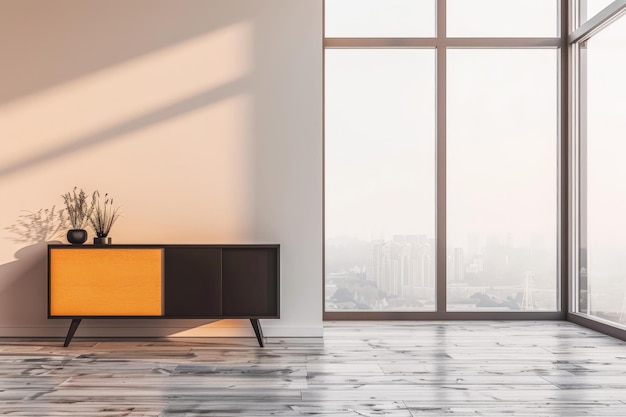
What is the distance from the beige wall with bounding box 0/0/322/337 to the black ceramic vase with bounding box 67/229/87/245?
0.27 metres

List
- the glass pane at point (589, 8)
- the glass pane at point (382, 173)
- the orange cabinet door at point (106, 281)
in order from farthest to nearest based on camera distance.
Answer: the glass pane at point (382, 173), the glass pane at point (589, 8), the orange cabinet door at point (106, 281)

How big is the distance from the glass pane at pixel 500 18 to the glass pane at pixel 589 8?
24 cm

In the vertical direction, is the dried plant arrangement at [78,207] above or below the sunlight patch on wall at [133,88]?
below

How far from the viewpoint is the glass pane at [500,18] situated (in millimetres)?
4672

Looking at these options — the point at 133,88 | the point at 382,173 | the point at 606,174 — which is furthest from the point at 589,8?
the point at 133,88

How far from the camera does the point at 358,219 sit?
467 cm

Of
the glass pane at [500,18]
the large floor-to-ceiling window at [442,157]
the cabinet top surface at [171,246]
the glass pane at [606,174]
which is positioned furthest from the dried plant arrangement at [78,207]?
the glass pane at [606,174]

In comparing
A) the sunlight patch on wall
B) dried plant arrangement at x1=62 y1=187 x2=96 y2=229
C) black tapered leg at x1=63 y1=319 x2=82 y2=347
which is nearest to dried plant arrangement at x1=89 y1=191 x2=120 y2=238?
dried plant arrangement at x1=62 y1=187 x2=96 y2=229

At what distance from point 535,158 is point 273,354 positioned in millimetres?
2627

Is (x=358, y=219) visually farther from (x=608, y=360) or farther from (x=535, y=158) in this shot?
(x=608, y=360)

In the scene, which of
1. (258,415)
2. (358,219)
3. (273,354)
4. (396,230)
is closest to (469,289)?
(396,230)

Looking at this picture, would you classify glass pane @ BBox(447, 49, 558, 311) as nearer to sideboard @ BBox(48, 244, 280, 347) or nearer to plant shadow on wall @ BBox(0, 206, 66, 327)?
sideboard @ BBox(48, 244, 280, 347)

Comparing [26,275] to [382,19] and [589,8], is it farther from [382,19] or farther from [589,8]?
[589,8]

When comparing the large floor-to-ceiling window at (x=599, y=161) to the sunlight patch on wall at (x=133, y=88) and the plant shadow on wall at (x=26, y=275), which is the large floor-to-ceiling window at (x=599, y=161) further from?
the plant shadow on wall at (x=26, y=275)
